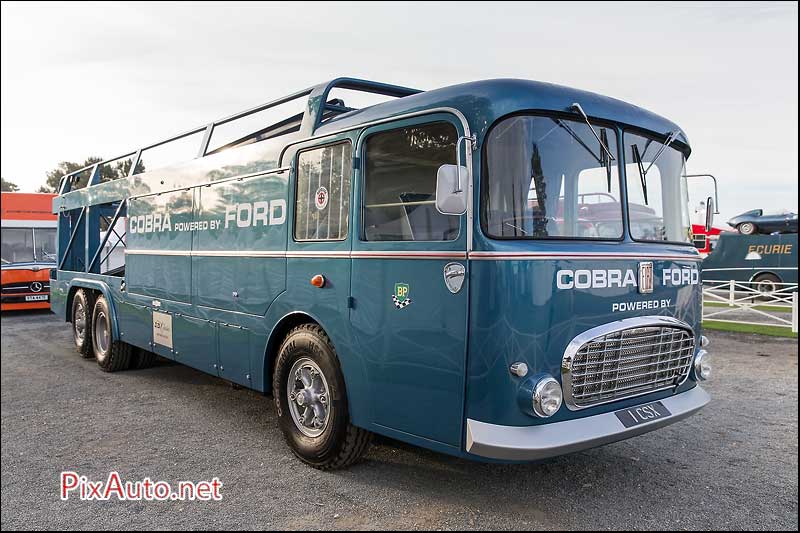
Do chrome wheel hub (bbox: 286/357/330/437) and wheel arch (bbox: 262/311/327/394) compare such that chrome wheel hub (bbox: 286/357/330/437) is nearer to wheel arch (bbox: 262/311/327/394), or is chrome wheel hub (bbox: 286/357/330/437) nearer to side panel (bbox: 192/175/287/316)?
wheel arch (bbox: 262/311/327/394)

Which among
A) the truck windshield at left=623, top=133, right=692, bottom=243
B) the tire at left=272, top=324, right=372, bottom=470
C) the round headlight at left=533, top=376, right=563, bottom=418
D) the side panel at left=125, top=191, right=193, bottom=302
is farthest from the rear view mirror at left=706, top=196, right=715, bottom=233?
the side panel at left=125, top=191, right=193, bottom=302

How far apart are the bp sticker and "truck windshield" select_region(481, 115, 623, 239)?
68 centimetres

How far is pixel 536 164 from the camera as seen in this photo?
391cm

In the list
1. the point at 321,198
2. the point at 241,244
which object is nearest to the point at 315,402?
the point at 321,198

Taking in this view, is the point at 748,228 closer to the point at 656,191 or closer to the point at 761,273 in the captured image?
the point at 761,273

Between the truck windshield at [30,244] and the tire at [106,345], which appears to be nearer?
the tire at [106,345]

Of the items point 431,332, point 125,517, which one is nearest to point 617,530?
point 431,332

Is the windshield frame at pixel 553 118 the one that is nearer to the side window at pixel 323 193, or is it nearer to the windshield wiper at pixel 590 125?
the windshield wiper at pixel 590 125

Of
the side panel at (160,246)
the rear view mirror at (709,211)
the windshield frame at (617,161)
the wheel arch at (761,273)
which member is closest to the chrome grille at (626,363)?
the windshield frame at (617,161)

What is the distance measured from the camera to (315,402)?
484 centimetres

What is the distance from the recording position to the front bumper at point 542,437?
361cm

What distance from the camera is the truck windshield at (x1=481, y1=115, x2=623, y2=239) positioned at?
3.79 meters

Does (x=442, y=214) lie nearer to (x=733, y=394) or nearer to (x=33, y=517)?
(x=33, y=517)

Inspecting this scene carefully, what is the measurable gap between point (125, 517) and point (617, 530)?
9.69 ft
